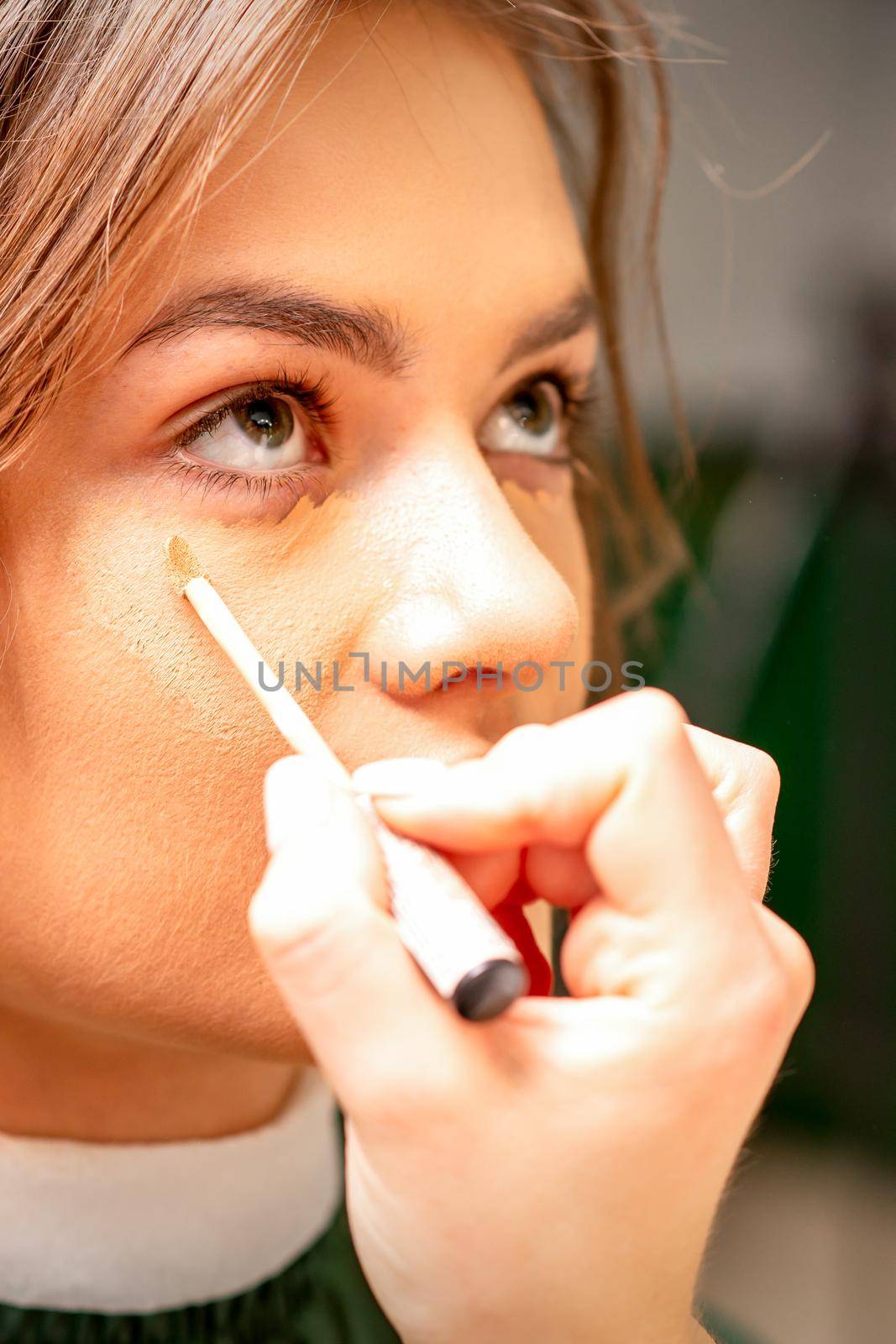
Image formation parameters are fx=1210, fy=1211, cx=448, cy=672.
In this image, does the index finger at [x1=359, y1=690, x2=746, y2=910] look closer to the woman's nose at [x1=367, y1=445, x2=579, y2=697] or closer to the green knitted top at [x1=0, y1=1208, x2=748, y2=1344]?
the woman's nose at [x1=367, y1=445, x2=579, y2=697]

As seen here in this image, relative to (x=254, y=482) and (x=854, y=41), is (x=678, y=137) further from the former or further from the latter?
(x=254, y=482)

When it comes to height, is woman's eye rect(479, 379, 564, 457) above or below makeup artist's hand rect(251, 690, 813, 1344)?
above

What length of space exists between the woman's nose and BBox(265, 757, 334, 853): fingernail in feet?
0.38

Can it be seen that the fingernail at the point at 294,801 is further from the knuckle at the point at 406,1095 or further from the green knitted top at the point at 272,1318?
the green knitted top at the point at 272,1318

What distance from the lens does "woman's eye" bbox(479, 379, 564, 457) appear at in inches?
24.1

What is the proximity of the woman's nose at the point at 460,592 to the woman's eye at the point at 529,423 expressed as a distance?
0.29 feet

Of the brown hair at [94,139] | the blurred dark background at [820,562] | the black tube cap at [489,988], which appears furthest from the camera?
the blurred dark background at [820,562]

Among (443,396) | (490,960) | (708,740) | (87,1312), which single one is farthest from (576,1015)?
(87,1312)

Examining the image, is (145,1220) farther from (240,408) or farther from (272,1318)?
(240,408)

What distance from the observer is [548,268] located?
56 cm

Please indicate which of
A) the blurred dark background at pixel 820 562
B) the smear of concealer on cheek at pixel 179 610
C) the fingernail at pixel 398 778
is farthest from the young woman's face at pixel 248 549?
the blurred dark background at pixel 820 562

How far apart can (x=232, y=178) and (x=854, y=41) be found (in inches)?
18.9

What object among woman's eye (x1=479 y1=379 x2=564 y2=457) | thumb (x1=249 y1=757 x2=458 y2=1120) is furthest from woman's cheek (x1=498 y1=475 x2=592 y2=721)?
thumb (x1=249 y1=757 x2=458 y2=1120)

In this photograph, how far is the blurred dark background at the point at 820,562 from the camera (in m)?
0.75
